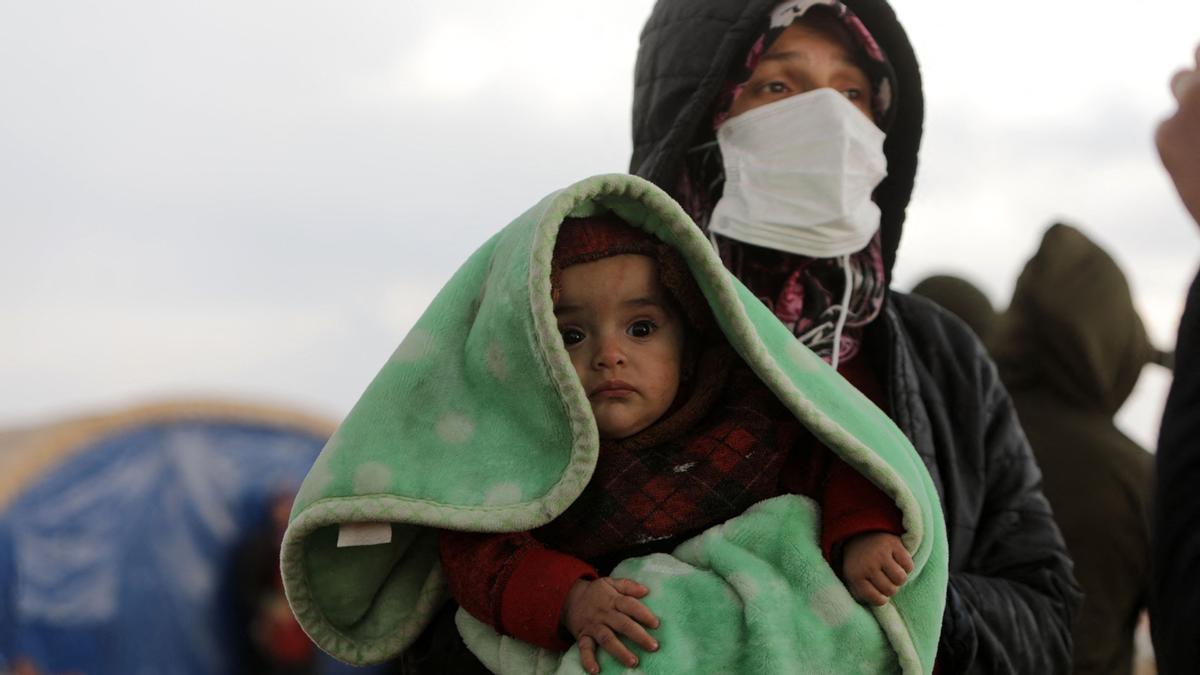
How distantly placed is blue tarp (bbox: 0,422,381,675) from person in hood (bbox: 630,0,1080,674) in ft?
11.4

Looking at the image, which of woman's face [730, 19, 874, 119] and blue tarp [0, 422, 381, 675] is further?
blue tarp [0, 422, 381, 675]

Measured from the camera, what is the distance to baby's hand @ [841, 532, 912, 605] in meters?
1.88

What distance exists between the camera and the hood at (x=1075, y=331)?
191 inches

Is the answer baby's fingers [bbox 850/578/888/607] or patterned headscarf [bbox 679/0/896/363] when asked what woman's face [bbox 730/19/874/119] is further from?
baby's fingers [bbox 850/578/888/607]

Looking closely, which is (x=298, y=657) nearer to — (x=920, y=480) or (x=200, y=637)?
(x=200, y=637)

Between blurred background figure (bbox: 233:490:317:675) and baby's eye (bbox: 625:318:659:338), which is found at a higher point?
baby's eye (bbox: 625:318:659:338)

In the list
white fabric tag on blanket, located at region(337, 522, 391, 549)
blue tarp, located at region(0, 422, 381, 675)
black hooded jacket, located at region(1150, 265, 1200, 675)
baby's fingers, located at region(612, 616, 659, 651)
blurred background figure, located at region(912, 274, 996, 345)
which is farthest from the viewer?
blurred background figure, located at region(912, 274, 996, 345)

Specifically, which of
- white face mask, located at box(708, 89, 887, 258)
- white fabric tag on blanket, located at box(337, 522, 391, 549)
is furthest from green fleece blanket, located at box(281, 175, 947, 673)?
white face mask, located at box(708, 89, 887, 258)

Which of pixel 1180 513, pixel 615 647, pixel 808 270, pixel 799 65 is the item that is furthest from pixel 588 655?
pixel 799 65

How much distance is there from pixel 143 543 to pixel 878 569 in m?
4.33

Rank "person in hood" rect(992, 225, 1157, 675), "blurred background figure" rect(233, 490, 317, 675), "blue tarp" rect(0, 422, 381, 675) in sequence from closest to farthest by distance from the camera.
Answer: "person in hood" rect(992, 225, 1157, 675) → "blue tarp" rect(0, 422, 381, 675) → "blurred background figure" rect(233, 490, 317, 675)

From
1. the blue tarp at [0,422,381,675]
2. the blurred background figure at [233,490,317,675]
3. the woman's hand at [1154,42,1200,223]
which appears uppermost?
the woman's hand at [1154,42,1200,223]

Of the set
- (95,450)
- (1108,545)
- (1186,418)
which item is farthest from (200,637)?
(1186,418)

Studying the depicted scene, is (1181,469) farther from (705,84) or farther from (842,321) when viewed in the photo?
(705,84)
